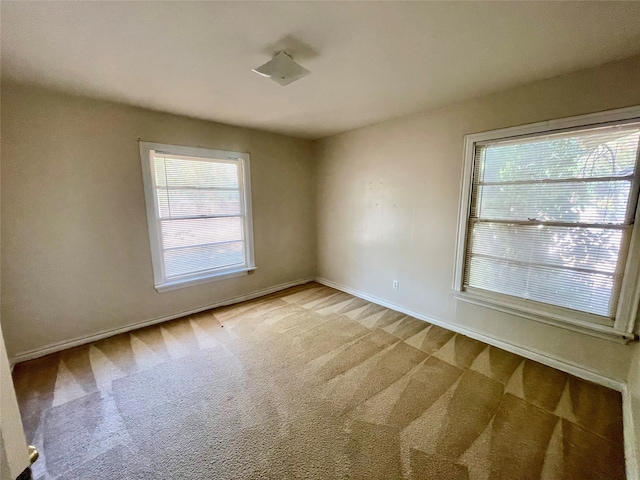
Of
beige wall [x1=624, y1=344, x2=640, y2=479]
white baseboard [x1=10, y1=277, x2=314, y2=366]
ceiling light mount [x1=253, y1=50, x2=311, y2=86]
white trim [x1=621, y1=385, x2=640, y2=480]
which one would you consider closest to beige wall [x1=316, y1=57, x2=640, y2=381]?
beige wall [x1=624, y1=344, x2=640, y2=479]

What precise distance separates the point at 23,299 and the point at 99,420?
4.95 feet

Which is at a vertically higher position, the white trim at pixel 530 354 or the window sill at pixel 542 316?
the window sill at pixel 542 316

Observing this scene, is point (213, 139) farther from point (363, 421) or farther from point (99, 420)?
point (363, 421)

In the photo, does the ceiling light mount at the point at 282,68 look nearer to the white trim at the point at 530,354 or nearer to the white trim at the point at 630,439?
the white trim at the point at 530,354

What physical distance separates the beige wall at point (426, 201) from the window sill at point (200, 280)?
4.82 ft

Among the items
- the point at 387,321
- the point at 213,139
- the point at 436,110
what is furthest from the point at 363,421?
the point at 213,139

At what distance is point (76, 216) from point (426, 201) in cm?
371

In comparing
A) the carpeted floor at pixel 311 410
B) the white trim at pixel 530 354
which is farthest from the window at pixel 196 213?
the white trim at pixel 530 354

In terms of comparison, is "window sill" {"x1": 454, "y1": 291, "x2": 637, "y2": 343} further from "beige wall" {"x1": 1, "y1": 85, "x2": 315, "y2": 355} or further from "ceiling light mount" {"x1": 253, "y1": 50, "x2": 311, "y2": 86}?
"beige wall" {"x1": 1, "y1": 85, "x2": 315, "y2": 355}

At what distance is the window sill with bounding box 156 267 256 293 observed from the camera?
10.0 feet

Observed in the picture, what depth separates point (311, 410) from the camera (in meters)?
1.78

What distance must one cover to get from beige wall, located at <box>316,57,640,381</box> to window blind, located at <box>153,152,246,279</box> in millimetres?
1506

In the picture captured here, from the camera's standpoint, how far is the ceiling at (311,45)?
52.2 inches

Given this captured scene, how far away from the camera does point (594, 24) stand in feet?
4.71
